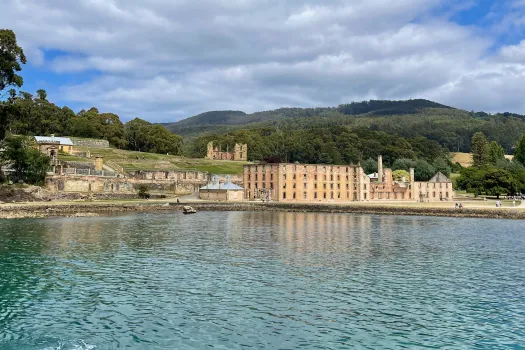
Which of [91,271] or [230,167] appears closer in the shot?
[91,271]

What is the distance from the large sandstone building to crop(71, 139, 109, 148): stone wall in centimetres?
4395

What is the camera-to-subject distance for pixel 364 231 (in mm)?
46031

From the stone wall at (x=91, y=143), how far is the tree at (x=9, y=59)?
180 ft

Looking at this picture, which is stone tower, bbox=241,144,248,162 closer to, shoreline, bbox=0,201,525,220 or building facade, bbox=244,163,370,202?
building facade, bbox=244,163,370,202

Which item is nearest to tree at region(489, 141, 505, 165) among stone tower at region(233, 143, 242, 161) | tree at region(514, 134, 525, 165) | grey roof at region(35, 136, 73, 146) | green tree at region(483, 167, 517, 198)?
tree at region(514, 134, 525, 165)

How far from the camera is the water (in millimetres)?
14266

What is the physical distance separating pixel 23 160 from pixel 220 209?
33506 millimetres

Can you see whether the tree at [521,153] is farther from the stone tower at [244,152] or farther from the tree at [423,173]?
the stone tower at [244,152]

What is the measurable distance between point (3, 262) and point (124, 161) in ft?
285

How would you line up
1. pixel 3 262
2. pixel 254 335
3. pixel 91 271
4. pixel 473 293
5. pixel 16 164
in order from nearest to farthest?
pixel 254 335, pixel 473 293, pixel 91 271, pixel 3 262, pixel 16 164

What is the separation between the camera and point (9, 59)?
197ft

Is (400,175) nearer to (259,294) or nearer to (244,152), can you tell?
(244,152)

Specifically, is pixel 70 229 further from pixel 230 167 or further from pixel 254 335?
pixel 230 167

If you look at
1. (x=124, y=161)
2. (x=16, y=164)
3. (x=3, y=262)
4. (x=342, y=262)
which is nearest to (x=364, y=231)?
(x=342, y=262)
